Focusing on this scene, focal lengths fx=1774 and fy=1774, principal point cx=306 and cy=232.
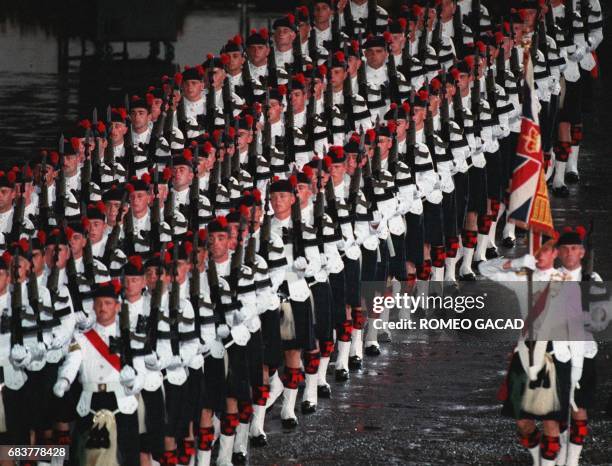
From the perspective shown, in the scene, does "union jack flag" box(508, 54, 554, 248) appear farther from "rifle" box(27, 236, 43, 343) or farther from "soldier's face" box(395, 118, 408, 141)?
"rifle" box(27, 236, 43, 343)

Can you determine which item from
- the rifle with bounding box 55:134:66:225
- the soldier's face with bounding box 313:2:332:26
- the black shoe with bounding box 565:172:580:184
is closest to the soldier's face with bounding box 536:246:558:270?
the rifle with bounding box 55:134:66:225

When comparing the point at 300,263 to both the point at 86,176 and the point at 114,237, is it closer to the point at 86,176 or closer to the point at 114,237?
the point at 114,237

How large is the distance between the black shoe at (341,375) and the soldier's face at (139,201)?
7.33 ft

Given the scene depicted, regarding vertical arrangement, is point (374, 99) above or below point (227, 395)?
above

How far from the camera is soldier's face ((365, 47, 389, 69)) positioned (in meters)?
18.4

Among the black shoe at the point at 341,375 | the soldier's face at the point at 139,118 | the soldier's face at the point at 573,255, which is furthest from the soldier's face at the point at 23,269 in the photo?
the soldier's face at the point at 139,118

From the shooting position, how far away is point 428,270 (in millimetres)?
17016

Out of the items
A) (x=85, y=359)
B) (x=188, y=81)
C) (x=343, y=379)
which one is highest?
(x=188, y=81)

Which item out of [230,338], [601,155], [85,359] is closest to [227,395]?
[230,338]

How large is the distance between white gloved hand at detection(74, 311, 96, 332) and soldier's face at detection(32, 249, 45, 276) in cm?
44

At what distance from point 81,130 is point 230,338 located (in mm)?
4168

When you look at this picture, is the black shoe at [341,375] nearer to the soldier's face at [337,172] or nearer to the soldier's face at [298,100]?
the soldier's face at [337,172]

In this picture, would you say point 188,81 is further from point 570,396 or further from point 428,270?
point 570,396

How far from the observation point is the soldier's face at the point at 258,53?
18703mm
